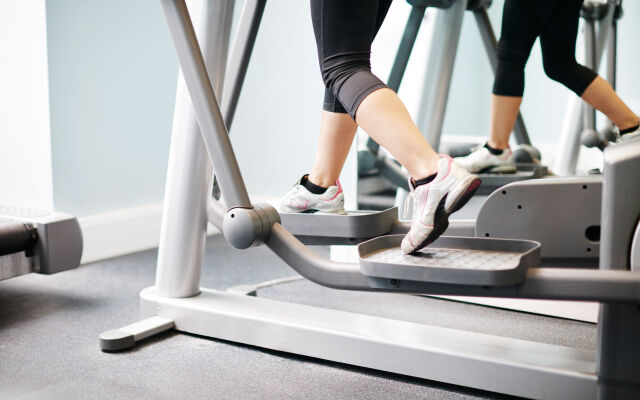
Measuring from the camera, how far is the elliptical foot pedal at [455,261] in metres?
1.01

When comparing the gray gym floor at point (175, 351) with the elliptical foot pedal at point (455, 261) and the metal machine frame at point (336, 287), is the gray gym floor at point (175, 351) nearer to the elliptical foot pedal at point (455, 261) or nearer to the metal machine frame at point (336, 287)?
the metal machine frame at point (336, 287)

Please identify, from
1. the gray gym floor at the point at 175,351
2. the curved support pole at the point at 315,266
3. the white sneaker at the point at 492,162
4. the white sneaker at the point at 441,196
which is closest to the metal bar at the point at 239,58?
the curved support pole at the point at 315,266

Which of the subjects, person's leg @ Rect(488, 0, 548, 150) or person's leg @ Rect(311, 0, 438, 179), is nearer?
person's leg @ Rect(311, 0, 438, 179)

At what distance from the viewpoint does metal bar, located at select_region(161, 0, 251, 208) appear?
1.30m

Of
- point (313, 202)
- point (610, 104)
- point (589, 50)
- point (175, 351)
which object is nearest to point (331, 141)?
point (313, 202)

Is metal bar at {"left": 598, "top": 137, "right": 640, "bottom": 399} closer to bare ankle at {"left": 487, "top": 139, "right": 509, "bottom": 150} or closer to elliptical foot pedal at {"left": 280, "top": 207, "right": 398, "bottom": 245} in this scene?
elliptical foot pedal at {"left": 280, "top": 207, "right": 398, "bottom": 245}

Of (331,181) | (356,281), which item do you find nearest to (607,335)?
(356,281)

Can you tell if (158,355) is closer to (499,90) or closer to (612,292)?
(612,292)

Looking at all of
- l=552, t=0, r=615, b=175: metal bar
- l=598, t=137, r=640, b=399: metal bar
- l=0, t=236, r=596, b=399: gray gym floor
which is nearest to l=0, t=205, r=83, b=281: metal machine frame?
l=0, t=236, r=596, b=399: gray gym floor

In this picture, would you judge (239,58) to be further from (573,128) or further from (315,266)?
(573,128)

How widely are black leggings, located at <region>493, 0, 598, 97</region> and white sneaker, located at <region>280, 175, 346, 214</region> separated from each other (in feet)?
2.32

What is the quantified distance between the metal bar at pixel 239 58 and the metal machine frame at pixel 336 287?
1.3 inches

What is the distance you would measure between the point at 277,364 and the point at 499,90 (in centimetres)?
102

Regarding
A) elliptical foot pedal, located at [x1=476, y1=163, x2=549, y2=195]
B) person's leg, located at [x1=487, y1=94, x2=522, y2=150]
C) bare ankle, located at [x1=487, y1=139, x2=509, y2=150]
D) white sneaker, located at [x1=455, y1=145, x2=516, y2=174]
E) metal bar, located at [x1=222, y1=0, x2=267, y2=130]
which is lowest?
elliptical foot pedal, located at [x1=476, y1=163, x2=549, y2=195]
